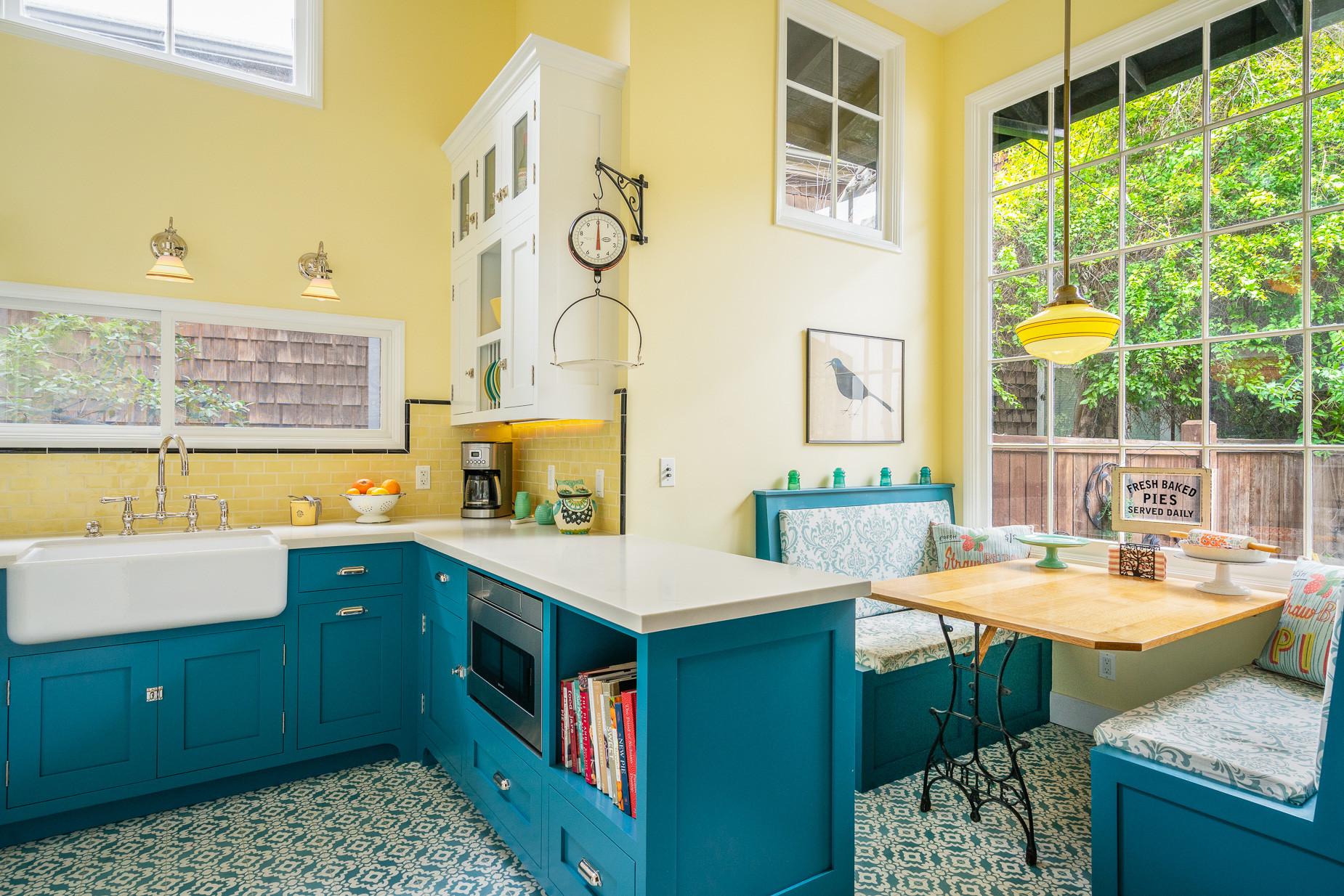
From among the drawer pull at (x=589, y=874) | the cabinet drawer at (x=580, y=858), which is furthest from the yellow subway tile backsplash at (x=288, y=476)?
the drawer pull at (x=589, y=874)

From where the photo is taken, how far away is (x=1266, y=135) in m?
2.61

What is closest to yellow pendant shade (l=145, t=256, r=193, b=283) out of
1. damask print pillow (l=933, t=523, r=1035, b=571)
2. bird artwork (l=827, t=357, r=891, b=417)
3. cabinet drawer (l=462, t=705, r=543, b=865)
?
cabinet drawer (l=462, t=705, r=543, b=865)

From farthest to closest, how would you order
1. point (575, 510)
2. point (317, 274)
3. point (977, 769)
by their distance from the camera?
point (317, 274) < point (575, 510) < point (977, 769)

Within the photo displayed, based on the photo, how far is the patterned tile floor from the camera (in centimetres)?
196

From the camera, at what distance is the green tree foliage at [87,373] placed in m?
2.68

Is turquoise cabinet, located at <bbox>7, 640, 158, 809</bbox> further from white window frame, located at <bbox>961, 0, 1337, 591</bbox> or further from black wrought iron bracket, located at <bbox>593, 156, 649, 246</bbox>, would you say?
white window frame, located at <bbox>961, 0, 1337, 591</bbox>

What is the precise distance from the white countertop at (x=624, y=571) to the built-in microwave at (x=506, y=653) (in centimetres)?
8

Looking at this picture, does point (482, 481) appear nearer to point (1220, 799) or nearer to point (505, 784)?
point (505, 784)

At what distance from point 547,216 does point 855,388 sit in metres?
1.64

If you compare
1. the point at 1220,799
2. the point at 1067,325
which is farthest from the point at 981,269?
the point at 1220,799

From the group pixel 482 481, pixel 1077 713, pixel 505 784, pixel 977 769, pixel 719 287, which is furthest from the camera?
pixel 482 481

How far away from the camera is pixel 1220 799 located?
159 centimetres

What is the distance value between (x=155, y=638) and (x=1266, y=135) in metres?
4.28

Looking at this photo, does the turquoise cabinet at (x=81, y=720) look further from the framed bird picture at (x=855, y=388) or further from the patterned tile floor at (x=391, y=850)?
the framed bird picture at (x=855, y=388)
